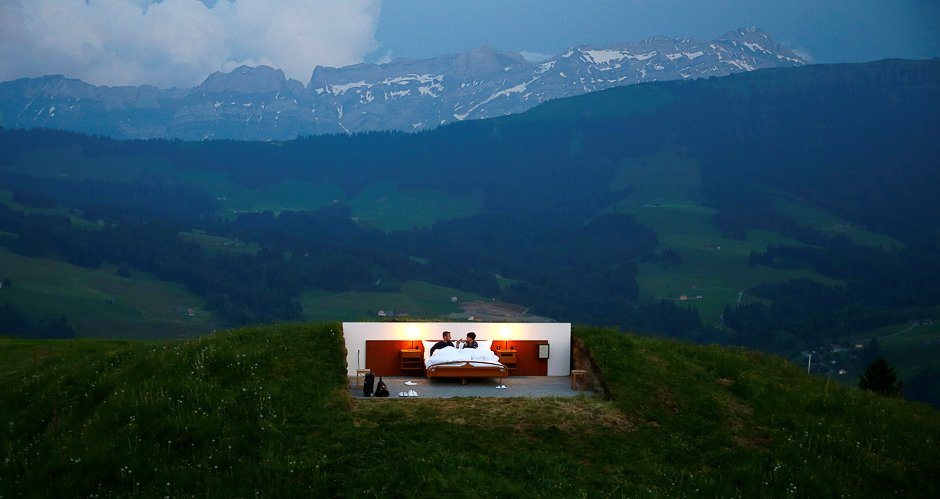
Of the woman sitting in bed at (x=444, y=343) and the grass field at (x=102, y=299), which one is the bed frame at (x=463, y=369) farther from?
the grass field at (x=102, y=299)

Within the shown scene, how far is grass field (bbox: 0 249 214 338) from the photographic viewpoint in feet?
516

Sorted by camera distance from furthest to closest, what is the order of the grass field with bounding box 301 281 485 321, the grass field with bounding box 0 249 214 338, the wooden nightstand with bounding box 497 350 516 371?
the grass field with bounding box 301 281 485 321
the grass field with bounding box 0 249 214 338
the wooden nightstand with bounding box 497 350 516 371

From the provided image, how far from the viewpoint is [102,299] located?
555 feet

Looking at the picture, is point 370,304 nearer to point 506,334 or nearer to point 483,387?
point 506,334

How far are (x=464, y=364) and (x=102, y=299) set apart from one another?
554ft

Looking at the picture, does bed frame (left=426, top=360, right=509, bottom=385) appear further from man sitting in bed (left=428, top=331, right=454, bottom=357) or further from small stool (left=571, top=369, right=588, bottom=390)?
small stool (left=571, top=369, right=588, bottom=390)

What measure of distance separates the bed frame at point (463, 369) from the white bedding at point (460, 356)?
0.32 feet

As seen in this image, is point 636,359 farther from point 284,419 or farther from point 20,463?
point 20,463

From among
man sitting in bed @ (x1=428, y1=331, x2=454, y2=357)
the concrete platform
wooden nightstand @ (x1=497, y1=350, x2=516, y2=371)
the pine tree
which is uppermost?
man sitting in bed @ (x1=428, y1=331, x2=454, y2=357)

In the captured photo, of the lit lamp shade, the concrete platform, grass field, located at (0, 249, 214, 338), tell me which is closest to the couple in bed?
the lit lamp shade

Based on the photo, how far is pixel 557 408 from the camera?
1764 centimetres

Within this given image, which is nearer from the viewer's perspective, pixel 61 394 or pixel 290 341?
pixel 61 394

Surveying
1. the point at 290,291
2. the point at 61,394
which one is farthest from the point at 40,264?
the point at 61,394

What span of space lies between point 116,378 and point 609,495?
1218 cm
